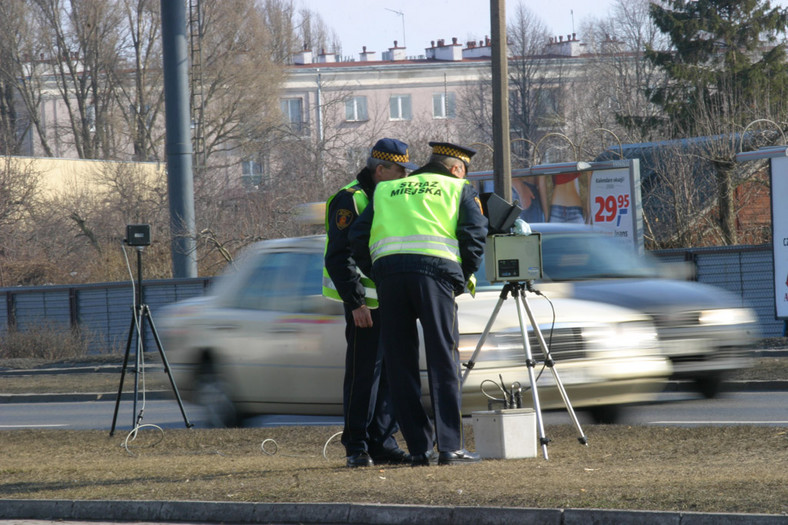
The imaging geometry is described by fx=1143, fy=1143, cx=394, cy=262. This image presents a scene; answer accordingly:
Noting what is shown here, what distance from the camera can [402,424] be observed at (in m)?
7.14

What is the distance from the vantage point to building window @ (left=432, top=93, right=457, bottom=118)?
3179 inches

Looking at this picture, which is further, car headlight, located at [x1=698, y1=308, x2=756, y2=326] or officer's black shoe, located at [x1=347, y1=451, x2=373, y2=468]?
car headlight, located at [x1=698, y1=308, x2=756, y2=326]

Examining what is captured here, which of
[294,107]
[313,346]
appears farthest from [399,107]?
[313,346]

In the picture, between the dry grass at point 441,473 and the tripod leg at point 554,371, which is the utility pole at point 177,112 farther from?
the tripod leg at point 554,371

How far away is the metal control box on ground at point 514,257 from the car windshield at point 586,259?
8.59 feet

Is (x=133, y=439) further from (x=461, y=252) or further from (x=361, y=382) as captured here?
(x=461, y=252)

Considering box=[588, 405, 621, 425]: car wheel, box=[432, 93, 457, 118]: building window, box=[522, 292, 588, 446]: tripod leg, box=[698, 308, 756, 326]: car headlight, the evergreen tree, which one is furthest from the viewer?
box=[432, 93, 457, 118]: building window

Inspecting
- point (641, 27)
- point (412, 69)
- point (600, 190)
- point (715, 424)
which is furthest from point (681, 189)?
point (412, 69)

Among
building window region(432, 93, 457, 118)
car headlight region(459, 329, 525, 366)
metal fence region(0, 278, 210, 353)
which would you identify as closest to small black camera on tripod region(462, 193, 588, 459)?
car headlight region(459, 329, 525, 366)

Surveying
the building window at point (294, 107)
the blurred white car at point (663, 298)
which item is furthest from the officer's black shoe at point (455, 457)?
the building window at point (294, 107)

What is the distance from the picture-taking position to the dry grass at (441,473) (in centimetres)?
591

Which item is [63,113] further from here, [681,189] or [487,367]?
[487,367]

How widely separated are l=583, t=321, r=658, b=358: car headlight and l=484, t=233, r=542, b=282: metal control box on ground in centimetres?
204

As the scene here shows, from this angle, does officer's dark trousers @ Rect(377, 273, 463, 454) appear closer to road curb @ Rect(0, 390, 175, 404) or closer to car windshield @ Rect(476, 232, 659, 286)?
car windshield @ Rect(476, 232, 659, 286)
